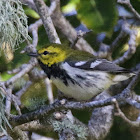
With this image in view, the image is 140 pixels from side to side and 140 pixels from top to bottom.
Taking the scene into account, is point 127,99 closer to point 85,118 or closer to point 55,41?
point 55,41

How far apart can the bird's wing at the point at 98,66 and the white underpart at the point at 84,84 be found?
22mm

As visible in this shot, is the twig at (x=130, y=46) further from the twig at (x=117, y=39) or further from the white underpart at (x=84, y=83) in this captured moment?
the white underpart at (x=84, y=83)

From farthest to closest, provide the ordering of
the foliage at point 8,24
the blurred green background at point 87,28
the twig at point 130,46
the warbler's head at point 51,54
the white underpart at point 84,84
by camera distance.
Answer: the blurred green background at point 87,28
the twig at point 130,46
the warbler's head at point 51,54
the white underpart at point 84,84
the foliage at point 8,24

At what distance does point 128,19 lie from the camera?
320 cm

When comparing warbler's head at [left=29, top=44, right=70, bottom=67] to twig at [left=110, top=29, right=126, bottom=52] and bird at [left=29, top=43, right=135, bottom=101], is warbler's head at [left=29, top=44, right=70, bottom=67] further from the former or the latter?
twig at [left=110, top=29, right=126, bottom=52]

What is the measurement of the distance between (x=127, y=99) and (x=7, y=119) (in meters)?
0.48

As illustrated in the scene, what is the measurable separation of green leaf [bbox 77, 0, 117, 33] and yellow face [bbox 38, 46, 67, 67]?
66 cm

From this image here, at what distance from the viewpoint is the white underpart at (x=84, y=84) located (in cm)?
220

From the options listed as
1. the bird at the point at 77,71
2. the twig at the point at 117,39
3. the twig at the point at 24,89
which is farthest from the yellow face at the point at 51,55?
the twig at the point at 117,39

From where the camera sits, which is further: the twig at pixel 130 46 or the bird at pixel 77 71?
the twig at pixel 130 46

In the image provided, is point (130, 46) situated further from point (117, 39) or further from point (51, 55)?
point (51, 55)

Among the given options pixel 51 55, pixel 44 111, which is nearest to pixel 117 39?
pixel 51 55

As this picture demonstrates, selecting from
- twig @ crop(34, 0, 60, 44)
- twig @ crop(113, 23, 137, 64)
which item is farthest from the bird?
twig @ crop(113, 23, 137, 64)

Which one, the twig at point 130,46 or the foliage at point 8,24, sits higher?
the foliage at point 8,24
